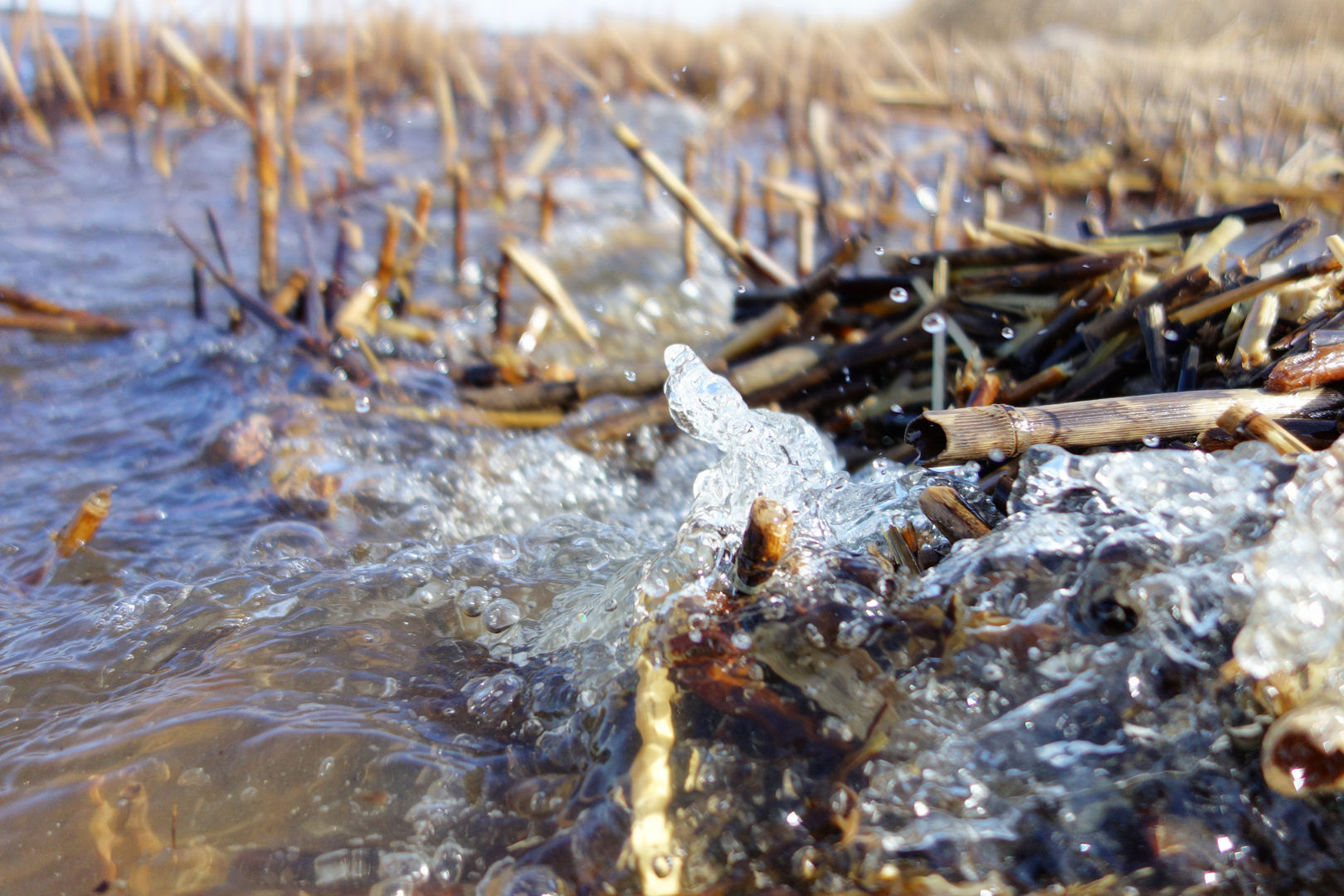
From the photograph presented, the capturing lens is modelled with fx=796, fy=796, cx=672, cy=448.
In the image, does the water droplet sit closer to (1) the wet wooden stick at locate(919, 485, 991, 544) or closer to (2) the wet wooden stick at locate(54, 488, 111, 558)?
(1) the wet wooden stick at locate(919, 485, 991, 544)

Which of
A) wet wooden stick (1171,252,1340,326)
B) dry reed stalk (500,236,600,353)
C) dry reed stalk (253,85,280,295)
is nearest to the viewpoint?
wet wooden stick (1171,252,1340,326)

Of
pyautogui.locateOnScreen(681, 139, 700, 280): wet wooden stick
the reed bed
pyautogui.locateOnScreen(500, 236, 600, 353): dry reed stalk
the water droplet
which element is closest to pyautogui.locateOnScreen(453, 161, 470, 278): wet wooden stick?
the reed bed

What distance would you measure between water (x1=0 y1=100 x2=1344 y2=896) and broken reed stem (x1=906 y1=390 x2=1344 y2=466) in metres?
0.08

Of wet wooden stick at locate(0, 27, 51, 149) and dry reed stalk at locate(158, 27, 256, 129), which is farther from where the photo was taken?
wet wooden stick at locate(0, 27, 51, 149)

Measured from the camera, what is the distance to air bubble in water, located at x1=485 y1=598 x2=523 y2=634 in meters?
2.01

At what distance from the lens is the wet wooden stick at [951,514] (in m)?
1.62

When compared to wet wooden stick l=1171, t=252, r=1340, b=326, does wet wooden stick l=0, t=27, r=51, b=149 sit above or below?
above

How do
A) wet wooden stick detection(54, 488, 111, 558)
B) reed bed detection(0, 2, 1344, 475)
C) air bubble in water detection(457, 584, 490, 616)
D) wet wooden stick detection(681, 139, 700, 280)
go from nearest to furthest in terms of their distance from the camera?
air bubble in water detection(457, 584, 490, 616) < reed bed detection(0, 2, 1344, 475) < wet wooden stick detection(54, 488, 111, 558) < wet wooden stick detection(681, 139, 700, 280)

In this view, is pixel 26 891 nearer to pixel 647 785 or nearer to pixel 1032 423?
pixel 647 785

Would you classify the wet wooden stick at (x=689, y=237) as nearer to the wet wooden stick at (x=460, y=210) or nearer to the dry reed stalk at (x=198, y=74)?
the wet wooden stick at (x=460, y=210)

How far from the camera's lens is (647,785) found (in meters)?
1.37

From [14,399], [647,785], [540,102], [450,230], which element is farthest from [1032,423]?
[540,102]

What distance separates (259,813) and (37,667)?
0.88 meters

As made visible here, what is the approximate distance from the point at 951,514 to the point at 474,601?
4.00 ft
